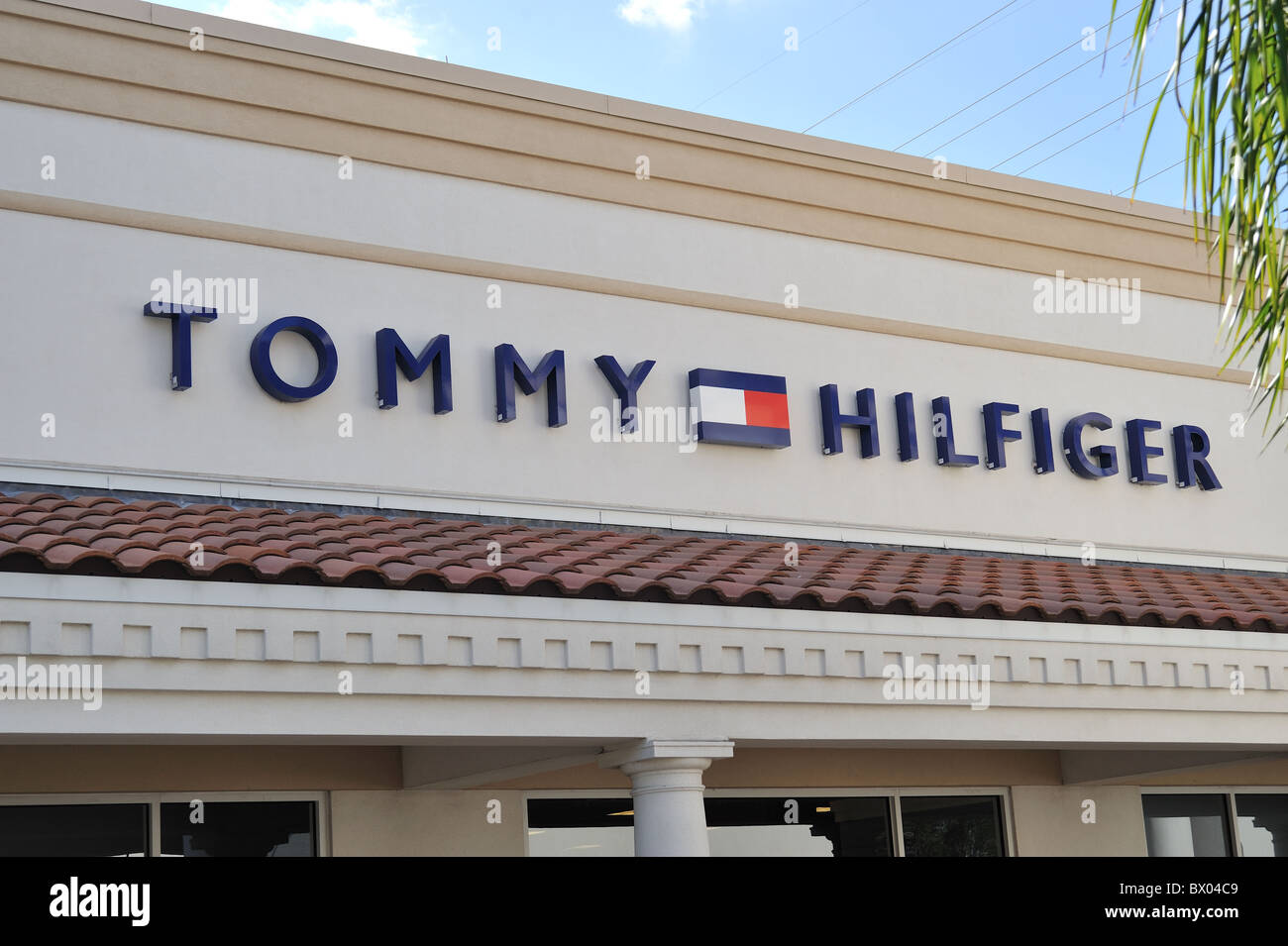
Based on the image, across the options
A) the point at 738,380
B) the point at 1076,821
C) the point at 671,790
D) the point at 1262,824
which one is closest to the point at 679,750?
the point at 671,790

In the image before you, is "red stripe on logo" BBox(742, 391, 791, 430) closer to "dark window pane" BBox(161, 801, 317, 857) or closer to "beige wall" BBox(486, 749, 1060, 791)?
"beige wall" BBox(486, 749, 1060, 791)

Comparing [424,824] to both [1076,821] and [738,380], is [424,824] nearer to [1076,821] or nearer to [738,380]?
[738,380]

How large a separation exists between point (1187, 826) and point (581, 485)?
6146mm

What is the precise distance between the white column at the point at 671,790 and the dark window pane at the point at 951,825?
13.4 feet

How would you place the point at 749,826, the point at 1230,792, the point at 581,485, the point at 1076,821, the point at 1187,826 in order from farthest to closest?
the point at 1230,792
the point at 1187,826
the point at 1076,821
the point at 581,485
the point at 749,826

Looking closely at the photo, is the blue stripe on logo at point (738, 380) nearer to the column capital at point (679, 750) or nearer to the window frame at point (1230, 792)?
the window frame at point (1230, 792)

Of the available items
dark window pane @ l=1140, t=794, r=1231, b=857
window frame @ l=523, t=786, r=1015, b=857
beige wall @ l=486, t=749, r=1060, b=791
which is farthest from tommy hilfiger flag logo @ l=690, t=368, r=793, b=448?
dark window pane @ l=1140, t=794, r=1231, b=857

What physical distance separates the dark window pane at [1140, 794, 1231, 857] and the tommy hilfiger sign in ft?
10.6

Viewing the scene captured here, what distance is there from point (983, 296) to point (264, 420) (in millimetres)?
7240

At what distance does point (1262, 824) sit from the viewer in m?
13.7

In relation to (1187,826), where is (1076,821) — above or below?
above

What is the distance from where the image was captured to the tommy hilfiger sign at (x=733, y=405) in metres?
11.4

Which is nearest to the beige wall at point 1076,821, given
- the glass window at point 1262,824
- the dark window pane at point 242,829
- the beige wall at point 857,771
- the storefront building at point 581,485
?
the storefront building at point 581,485

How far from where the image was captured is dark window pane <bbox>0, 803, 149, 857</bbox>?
9.43 m
